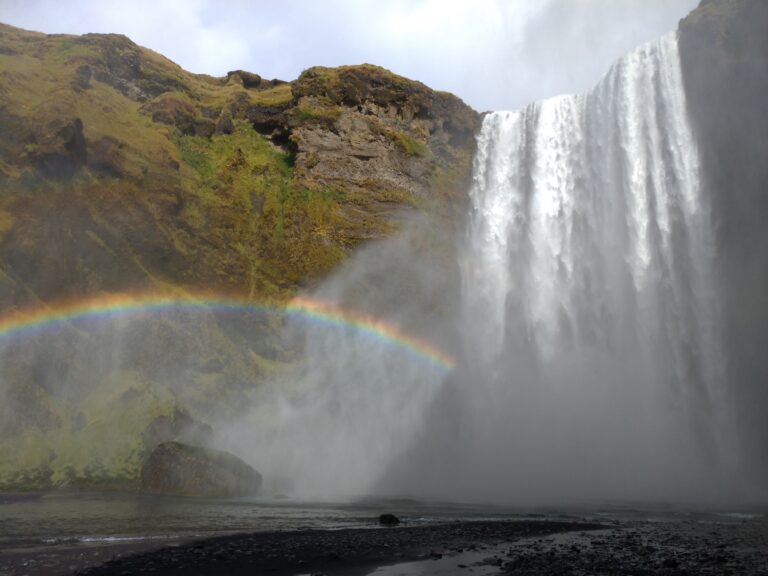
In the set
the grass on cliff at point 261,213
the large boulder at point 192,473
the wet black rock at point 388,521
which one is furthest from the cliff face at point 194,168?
the wet black rock at point 388,521

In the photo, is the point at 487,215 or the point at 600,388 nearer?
the point at 600,388

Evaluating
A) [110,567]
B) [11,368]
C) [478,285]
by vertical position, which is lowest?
[110,567]

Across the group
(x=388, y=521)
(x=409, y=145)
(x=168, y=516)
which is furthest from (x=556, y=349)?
(x=168, y=516)

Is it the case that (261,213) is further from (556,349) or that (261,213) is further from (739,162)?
(739,162)

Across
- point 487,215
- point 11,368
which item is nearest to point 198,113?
point 487,215

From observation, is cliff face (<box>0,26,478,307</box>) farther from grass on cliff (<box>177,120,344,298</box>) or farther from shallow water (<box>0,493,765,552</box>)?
shallow water (<box>0,493,765,552</box>)

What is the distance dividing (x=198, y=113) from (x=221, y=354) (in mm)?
28603

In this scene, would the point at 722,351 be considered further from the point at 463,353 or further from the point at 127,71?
the point at 127,71

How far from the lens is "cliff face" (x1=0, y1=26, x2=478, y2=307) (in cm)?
3950

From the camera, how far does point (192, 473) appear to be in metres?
27.3

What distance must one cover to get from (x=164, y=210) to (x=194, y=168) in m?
8.00

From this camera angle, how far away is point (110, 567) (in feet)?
36.2

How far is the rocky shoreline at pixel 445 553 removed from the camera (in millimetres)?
11062

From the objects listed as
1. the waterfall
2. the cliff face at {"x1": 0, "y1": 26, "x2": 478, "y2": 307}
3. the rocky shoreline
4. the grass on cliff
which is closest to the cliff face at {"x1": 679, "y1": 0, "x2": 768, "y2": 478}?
the waterfall
